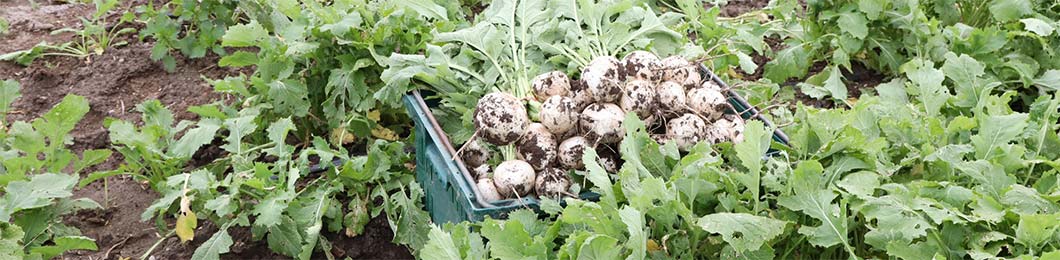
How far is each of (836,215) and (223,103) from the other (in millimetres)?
3221

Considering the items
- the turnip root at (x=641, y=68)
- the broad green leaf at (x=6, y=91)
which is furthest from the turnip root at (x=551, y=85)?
the broad green leaf at (x=6, y=91)

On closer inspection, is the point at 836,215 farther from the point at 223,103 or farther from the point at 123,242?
the point at 223,103

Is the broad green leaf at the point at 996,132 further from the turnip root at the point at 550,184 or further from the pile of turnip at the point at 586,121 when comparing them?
the turnip root at the point at 550,184

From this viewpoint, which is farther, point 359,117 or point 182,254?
point 359,117

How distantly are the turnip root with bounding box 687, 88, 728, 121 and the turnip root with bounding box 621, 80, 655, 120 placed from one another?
160mm

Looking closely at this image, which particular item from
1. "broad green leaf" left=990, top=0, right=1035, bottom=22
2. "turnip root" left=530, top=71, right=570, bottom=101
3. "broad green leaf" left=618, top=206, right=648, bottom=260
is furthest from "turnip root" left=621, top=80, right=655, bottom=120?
"broad green leaf" left=990, top=0, right=1035, bottom=22

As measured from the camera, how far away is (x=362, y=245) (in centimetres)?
391

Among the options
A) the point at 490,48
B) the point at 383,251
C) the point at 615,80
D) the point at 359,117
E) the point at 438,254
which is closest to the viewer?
the point at 438,254

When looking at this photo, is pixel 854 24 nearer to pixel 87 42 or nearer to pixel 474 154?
pixel 474 154

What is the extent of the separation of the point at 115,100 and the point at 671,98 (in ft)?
10.2

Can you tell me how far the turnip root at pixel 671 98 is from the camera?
3268mm

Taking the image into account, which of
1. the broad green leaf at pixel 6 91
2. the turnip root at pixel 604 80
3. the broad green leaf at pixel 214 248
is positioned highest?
the turnip root at pixel 604 80

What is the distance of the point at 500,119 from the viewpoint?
3221mm

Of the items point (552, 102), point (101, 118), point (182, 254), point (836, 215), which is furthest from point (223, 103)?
point (836, 215)
